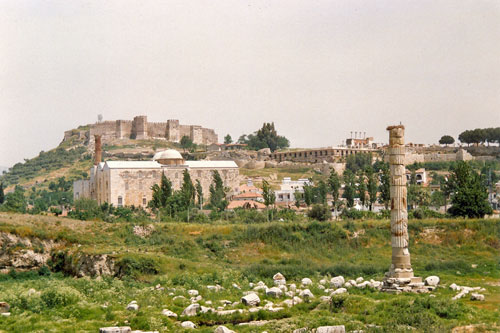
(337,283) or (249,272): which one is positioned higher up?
(337,283)

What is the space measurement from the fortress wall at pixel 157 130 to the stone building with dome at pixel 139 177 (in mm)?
34979

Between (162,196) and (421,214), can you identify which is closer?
(421,214)

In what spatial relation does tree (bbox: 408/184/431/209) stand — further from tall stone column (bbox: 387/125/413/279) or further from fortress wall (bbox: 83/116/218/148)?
fortress wall (bbox: 83/116/218/148)

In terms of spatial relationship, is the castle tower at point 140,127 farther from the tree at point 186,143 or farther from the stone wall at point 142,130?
the tree at point 186,143

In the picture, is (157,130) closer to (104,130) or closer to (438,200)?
(104,130)

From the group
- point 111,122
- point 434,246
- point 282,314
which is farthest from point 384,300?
point 111,122

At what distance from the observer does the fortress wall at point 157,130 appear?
10600cm

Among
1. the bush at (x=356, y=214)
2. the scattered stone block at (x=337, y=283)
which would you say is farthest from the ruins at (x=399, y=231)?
the bush at (x=356, y=214)

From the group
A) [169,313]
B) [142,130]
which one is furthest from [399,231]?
[142,130]

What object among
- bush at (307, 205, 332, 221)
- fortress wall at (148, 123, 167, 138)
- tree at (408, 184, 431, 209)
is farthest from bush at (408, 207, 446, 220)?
fortress wall at (148, 123, 167, 138)

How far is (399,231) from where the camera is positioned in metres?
20.3

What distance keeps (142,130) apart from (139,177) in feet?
141

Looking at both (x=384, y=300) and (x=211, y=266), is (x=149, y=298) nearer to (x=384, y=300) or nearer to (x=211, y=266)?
(x=384, y=300)

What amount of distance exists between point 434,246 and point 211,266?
12662 mm
